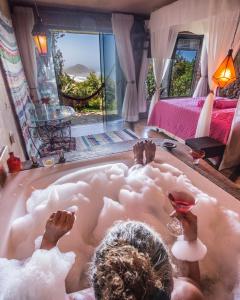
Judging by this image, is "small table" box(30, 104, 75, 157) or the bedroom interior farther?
"small table" box(30, 104, 75, 157)

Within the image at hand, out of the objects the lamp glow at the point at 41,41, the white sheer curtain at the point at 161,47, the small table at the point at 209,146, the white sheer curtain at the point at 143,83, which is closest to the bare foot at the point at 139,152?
the small table at the point at 209,146

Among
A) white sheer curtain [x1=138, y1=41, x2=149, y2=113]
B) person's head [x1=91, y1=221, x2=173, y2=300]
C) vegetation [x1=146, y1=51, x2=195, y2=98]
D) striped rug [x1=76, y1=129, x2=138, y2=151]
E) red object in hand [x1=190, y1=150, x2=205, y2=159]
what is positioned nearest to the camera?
person's head [x1=91, y1=221, x2=173, y2=300]

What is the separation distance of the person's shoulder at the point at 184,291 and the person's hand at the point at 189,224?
8.4 inches

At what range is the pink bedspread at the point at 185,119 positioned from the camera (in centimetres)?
278

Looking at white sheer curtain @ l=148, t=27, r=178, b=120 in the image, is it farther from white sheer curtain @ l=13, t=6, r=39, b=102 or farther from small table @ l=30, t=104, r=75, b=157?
white sheer curtain @ l=13, t=6, r=39, b=102

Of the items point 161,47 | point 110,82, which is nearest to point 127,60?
point 110,82

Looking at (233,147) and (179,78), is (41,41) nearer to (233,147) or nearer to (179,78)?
(233,147)

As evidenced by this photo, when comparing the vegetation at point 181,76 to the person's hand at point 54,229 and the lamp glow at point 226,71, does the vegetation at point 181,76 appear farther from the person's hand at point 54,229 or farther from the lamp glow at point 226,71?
the person's hand at point 54,229

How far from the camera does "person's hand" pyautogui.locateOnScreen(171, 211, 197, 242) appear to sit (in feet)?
3.19

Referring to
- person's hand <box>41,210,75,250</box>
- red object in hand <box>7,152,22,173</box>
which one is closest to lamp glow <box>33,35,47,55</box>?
red object in hand <box>7,152,22,173</box>

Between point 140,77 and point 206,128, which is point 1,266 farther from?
point 140,77

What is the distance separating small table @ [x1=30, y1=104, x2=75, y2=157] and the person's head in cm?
255

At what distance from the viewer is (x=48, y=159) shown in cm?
177

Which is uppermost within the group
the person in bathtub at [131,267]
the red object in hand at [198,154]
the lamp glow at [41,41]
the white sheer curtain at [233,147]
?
the lamp glow at [41,41]
